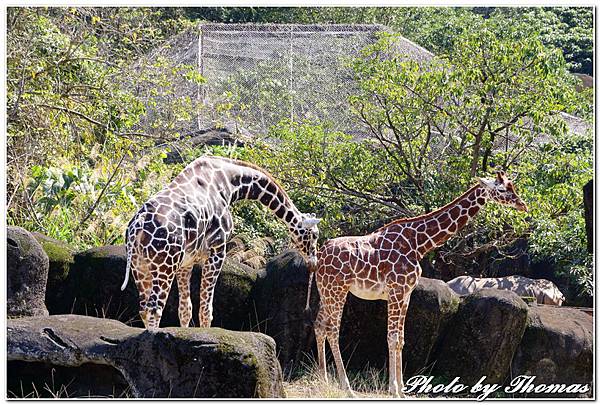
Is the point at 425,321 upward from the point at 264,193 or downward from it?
downward

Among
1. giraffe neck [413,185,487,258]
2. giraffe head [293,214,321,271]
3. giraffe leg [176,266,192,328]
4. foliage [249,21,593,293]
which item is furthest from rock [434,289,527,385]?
foliage [249,21,593,293]

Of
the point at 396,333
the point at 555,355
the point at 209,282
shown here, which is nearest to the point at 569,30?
the point at 555,355

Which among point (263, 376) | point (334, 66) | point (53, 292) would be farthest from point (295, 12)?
point (263, 376)

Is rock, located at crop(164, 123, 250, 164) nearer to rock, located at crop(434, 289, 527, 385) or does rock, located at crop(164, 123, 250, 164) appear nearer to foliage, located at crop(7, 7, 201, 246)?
foliage, located at crop(7, 7, 201, 246)

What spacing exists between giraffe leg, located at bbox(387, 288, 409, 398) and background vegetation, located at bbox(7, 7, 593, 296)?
13.2 feet

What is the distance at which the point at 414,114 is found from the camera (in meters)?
12.6

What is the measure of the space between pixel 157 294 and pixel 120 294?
169 centimetres

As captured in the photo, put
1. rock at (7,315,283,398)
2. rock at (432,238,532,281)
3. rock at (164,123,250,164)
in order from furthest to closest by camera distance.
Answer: rock at (164,123,250,164) < rock at (432,238,532,281) < rock at (7,315,283,398)

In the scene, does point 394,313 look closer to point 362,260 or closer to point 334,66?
point 362,260

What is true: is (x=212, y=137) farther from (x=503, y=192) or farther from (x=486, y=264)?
(x=503, y=192)

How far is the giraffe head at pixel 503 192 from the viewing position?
8.69 m

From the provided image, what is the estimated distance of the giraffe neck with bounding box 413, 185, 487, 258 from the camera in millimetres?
8828

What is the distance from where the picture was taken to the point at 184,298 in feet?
28.1

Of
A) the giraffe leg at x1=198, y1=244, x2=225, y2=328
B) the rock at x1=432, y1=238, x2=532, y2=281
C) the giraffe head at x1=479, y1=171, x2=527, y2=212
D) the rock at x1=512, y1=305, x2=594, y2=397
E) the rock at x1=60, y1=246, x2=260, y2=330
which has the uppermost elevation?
the giraffe head at x1=479, y1=171, x2=527, y2=212
